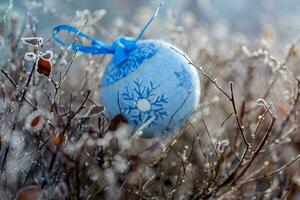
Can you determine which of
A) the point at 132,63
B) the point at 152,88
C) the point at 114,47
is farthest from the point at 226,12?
the point at 152,88

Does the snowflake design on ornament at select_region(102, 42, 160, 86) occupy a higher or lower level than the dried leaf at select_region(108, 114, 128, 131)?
higher

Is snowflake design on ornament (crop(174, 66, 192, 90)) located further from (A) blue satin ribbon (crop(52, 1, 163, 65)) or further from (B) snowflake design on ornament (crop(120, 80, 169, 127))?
(A) blue satin ribbon (crop(52, 1, 163, 65))

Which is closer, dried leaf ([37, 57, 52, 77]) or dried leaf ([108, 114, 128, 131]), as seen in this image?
dried leaf ([37, 57, 52, 77])

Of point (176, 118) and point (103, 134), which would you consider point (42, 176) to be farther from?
point (176, 118)

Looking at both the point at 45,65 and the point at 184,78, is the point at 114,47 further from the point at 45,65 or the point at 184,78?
the point at 45,65

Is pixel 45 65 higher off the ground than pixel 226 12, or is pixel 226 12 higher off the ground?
pixel 226 12

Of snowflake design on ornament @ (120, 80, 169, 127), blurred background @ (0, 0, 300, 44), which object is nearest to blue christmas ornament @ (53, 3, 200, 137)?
snowflake design on ornament @ (120, 80, 169, 127)
